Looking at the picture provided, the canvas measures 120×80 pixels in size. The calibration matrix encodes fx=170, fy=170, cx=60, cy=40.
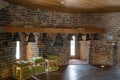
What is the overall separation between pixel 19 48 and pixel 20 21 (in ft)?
4.83

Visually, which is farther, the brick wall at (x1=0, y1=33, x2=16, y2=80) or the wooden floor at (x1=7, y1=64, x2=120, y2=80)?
the wooden floor at (x1=7, y1=64, x2=120, y2=80)

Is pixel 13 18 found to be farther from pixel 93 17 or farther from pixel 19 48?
pixel 93 17

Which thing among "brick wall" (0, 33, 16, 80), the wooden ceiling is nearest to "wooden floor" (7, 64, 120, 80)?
"brick wall" (0, 33, 16, 80)

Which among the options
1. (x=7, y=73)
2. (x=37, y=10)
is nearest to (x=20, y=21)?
(x=37, y=10)

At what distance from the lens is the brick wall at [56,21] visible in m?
6.33

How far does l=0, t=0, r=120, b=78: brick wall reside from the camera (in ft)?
20.8

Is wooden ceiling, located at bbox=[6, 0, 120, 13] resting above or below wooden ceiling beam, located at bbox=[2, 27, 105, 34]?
above

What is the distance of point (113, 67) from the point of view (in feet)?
25.4

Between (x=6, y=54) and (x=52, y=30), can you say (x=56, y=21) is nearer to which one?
(x=52, y=30)

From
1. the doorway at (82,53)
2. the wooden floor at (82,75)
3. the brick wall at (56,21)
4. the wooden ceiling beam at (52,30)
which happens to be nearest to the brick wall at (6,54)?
the brick wall at (56,21)

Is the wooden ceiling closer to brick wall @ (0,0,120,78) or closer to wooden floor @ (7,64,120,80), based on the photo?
brick wall @ (0,0,120,78)

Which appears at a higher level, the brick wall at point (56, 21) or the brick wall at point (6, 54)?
the brick wall at point (56, 21)

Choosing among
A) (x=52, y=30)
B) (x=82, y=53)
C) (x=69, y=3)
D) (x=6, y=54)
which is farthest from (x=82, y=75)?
(x=82, y=53)

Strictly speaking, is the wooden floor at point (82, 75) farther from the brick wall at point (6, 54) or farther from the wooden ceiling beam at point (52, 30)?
the wooden ceiling beam at point (52, 30)
